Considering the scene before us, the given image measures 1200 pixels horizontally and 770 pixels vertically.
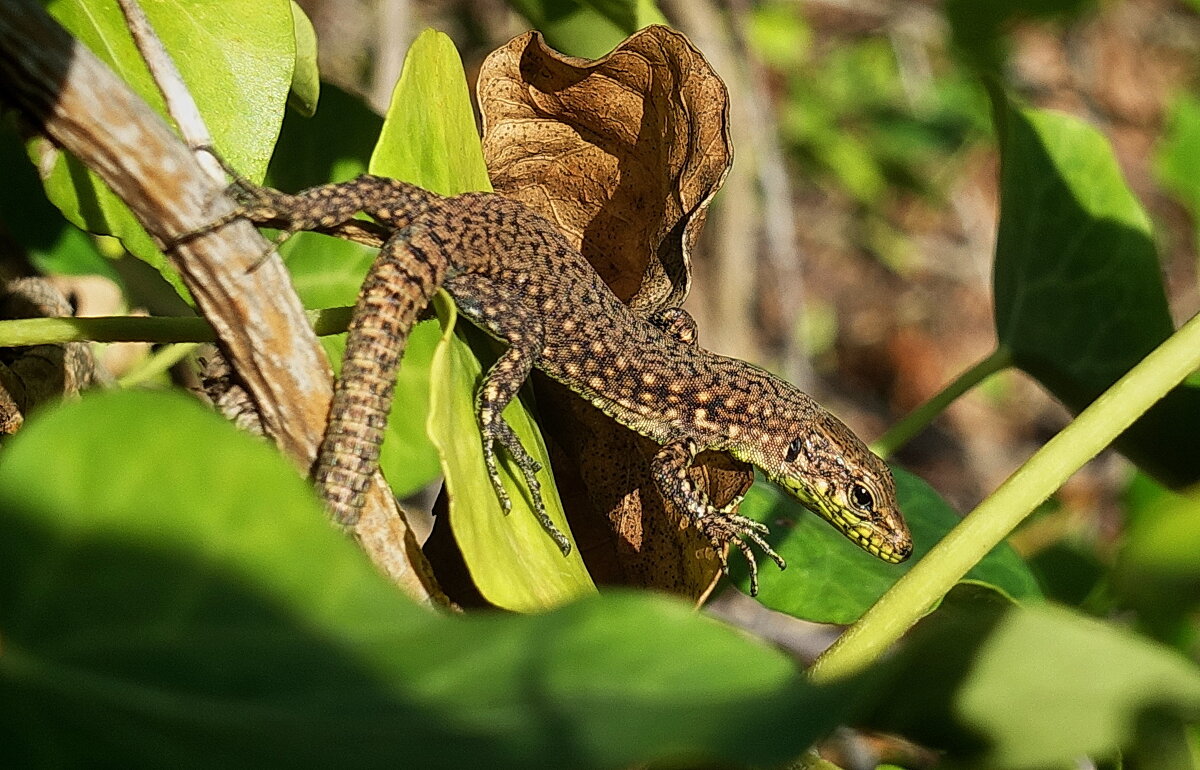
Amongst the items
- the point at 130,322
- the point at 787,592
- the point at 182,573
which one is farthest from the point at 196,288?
the point at 787,592

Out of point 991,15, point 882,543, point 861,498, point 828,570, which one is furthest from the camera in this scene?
point 991,15

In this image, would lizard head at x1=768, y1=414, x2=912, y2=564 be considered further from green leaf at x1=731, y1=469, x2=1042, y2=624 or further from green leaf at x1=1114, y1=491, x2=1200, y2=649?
green leaf at x1=1114, y1=491, x2=1200, y2=649

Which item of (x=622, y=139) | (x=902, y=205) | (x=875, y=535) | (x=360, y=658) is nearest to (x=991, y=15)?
(x=875, y=535)

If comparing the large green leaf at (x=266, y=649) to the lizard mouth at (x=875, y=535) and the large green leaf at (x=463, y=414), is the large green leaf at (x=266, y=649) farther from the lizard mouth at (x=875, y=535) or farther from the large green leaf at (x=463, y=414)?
the lizard mouth at (x=875, y=535)

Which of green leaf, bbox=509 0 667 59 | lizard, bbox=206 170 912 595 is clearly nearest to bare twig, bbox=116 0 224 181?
lizard, bbox=206 170 912 595

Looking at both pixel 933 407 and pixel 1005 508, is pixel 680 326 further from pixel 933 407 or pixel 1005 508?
pixel 1005 508

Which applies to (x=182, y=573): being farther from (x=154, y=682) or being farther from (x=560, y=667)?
(x=560, y=667)
